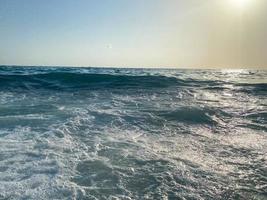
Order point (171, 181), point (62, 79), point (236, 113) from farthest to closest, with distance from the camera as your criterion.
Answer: point (62, 79) → point (236, 113) → point (171, 181)

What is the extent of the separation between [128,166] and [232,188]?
5.08 ft

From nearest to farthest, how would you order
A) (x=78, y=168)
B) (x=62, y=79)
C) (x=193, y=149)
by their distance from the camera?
(x=78, y=168), (x=193, y=149), (x=62, y=79)

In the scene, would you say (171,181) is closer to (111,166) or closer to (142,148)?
(111,166)

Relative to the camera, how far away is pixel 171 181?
4031mm

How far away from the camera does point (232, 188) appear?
3.76m

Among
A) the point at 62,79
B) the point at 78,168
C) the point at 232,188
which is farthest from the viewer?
the point at 62,79

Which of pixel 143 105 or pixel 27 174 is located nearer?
pixel 27 174

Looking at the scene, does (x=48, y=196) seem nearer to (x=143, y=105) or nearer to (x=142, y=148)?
(x=142, y=148)

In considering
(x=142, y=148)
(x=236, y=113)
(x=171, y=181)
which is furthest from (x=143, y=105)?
(x=171, y=181)

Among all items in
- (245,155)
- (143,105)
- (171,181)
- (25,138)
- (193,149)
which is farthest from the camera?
(143,105)

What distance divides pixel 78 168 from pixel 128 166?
0.75 m

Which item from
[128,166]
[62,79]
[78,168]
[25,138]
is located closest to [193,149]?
[128,166]

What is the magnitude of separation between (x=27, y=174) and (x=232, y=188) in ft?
8.94

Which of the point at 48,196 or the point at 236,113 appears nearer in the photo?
the point at 48,196
